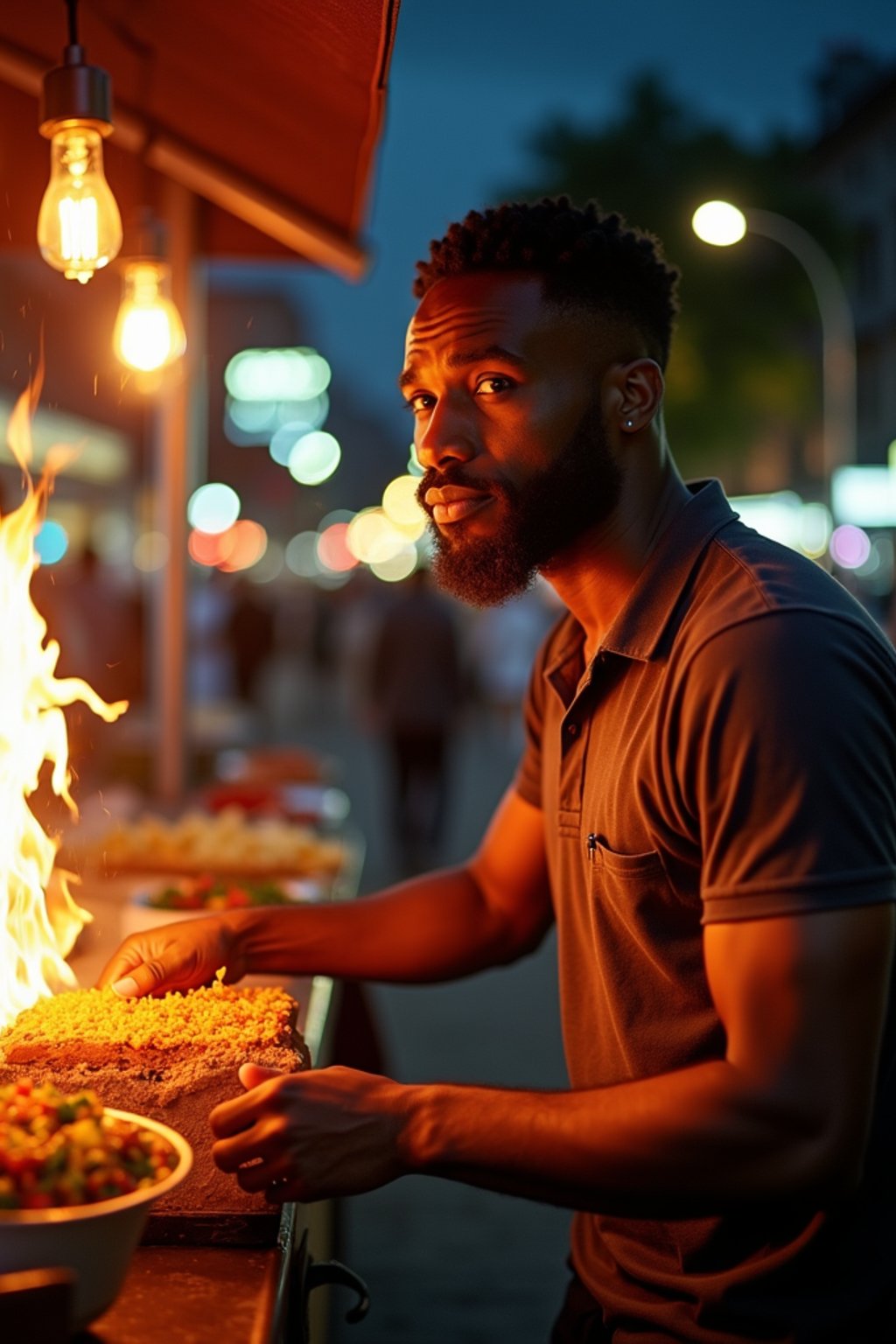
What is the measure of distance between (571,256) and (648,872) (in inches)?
39.8

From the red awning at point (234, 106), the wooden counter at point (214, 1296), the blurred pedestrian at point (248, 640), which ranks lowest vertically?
→ the wooden counter at point (214, 1296)

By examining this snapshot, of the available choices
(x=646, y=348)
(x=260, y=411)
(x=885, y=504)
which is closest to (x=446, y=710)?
(x=646, y=348)

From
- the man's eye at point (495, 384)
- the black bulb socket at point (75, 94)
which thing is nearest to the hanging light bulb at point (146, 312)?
the black bulb socket at point (75, 94)

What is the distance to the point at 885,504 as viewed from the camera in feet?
108

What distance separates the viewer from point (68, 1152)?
1.79 m

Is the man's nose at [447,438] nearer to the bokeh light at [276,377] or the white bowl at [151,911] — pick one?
the white bowl at [151,911]

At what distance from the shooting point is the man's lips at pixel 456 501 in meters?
2.38

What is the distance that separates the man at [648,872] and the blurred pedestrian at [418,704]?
30.9 ft

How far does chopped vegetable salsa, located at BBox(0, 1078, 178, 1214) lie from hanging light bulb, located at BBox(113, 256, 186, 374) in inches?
129

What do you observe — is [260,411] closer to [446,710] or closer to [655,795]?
[446,710]

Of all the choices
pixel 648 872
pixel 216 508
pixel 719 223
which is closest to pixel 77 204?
pixel 648 872

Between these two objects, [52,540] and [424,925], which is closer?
[424,925]

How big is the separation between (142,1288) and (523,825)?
1.26 meters

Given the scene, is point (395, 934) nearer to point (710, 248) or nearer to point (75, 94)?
point (75, 94)
